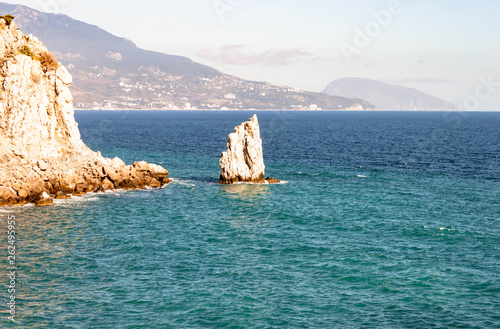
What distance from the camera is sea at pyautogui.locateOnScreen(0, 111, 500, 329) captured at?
34.2 m

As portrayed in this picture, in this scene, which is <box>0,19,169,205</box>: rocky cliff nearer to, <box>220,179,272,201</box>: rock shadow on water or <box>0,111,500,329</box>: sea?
Result: <box>0,111,500,329</box>: sea

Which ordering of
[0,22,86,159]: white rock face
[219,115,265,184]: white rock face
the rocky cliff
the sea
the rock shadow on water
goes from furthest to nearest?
[219,115,265,184]: white rock face
the rock shadow on water
[0,22,86,159]: white rock face
the rocky cliff
the sea

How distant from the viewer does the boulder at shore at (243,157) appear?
7812 cm

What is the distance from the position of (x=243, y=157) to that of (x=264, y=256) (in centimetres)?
3474

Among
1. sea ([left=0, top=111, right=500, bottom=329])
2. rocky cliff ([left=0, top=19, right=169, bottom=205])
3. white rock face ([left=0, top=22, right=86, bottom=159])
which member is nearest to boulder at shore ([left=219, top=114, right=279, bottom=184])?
sea ([left=0, top=111, right=500, bottom=329])

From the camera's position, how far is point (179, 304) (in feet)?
117

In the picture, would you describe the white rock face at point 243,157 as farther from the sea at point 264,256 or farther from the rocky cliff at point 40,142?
the rocky cliff at point 40,142

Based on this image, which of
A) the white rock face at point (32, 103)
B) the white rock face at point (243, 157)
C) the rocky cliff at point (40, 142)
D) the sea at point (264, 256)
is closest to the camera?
the sea at point (264, 256)

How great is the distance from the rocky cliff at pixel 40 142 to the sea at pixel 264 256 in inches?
161

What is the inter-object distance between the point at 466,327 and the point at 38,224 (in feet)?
146

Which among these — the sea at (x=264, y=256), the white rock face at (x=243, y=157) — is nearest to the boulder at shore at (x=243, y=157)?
the white rock face at (x=243, y=157)

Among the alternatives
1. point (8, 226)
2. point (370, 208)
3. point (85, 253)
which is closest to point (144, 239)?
point (85, 253)

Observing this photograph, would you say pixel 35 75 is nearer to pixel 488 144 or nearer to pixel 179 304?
pixel 179 304

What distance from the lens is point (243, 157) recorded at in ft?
260
